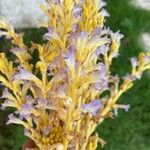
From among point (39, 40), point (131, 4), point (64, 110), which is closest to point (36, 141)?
point (64, 110)

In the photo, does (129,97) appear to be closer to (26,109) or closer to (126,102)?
(126,102)

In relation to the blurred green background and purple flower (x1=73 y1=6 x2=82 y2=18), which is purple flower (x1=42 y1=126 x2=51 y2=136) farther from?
the blurred green background

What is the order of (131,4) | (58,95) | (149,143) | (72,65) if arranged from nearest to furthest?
(72,65) → (58,95) → (149,143) → (131,4)

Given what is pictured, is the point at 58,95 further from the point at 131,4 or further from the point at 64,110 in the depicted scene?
the point at 131,4

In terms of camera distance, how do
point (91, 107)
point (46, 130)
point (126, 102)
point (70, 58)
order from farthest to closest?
point (126, 102), point (46, 130), point (91, 107), point (70, 58)

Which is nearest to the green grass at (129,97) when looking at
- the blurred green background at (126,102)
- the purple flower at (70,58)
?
the blurred green background at (126,102)

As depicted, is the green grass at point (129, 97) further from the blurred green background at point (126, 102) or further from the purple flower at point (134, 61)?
the purple flower at point (134, 61)


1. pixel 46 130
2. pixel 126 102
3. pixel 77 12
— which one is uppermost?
pixel 126 102

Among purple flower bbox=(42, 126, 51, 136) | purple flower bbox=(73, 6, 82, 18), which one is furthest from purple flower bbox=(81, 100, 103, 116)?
purple flower bbox=(73, 6, 82, 18)

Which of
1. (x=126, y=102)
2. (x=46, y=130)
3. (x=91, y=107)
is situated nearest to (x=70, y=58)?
(x=91, y=107)
